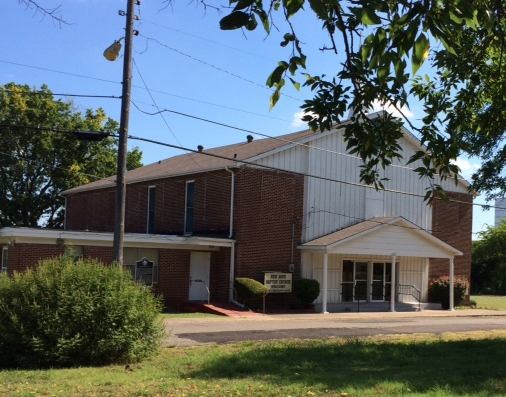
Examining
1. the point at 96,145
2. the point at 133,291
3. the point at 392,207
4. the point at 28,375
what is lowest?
the point at 28,375

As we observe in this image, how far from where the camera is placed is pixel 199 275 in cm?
2858

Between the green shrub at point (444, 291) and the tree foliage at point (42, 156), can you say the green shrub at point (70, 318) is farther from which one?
the tree foliage at point (42, 156)

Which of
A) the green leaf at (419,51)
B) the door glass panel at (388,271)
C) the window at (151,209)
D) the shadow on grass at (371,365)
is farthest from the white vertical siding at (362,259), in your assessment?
the green leaf at (419,51)

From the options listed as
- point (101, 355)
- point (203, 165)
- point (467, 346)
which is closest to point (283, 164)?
point (203, 165)

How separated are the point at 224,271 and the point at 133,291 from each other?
52.8ft

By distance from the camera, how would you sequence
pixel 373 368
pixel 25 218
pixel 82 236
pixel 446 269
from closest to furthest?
pixel 373 368 → pixel 82 236 → pixel 446 269 → pixel 25 218

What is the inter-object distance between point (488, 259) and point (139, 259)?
38.0m

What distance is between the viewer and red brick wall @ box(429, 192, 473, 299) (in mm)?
35406

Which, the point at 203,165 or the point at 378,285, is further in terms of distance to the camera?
the point at 378,285

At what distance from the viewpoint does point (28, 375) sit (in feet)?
33.0

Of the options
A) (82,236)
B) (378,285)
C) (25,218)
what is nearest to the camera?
(82,236)

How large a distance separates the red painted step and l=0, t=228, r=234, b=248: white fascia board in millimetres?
2497

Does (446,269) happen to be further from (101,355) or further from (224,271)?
(101,355)

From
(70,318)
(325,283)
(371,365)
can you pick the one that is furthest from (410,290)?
(70,318)
